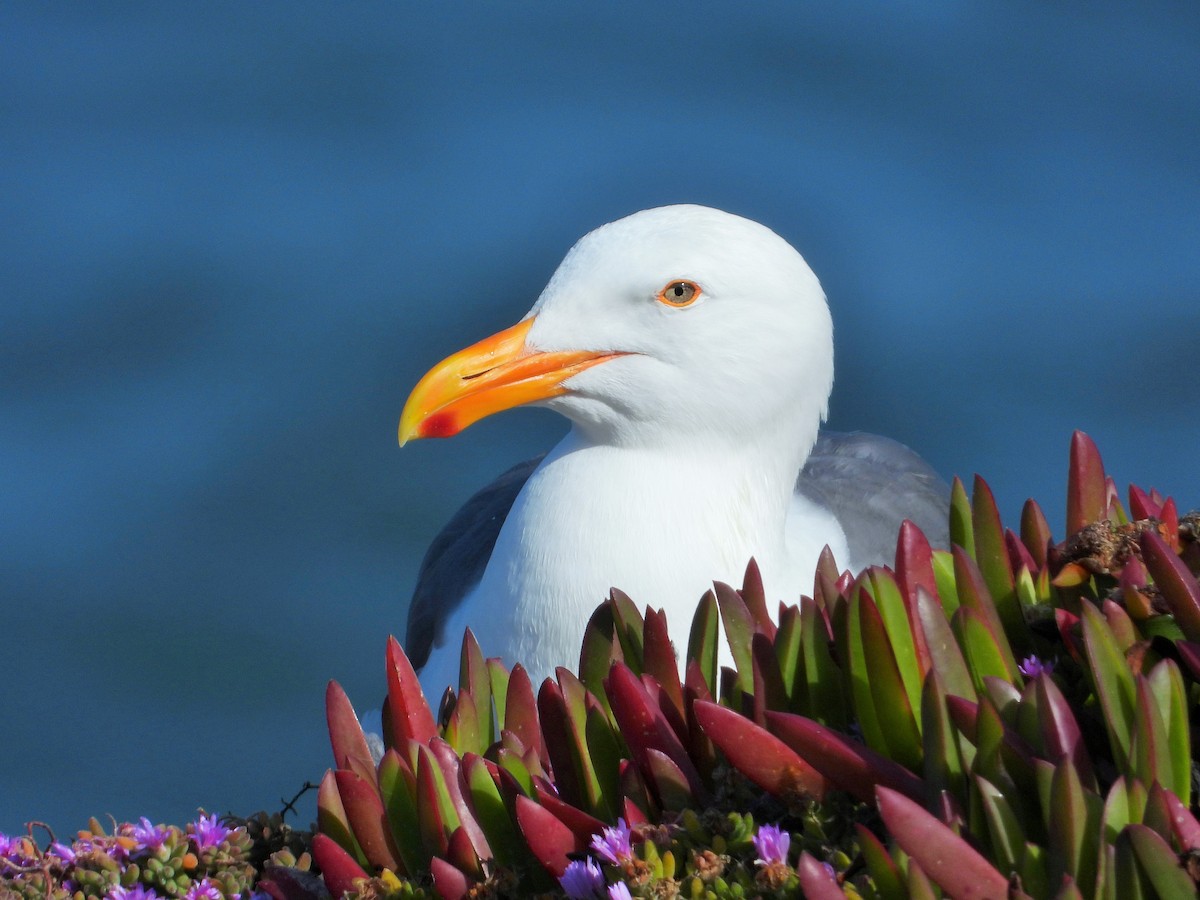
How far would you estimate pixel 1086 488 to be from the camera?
6.28ft

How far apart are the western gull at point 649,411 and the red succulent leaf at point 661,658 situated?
98cm

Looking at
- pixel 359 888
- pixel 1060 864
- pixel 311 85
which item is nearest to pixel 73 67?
pixel 311 85

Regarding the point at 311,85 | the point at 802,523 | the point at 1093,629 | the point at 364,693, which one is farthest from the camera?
the point at 311,85

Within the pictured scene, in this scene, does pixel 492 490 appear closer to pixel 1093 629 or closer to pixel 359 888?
pixel 359 888

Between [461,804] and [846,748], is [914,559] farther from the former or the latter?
[461,804]

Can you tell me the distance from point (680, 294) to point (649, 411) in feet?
0.73

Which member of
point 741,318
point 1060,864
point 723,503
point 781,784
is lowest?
point 1060,864

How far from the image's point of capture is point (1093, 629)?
1397 millimetres

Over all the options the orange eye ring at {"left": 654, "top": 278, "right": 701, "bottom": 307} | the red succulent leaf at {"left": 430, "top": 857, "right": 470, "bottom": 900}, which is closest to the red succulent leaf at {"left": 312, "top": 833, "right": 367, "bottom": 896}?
the red succulent leaf at {"left": 430, "top": 857, "right": 470, "bottom": 900}

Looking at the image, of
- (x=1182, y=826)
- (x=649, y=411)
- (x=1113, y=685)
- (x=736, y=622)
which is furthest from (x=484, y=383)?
(x=1182, y=826)

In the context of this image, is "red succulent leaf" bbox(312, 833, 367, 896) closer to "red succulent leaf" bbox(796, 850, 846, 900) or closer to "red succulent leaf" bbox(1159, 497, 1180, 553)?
"red succulent leaf" bbox(796, 850, 846, 900)

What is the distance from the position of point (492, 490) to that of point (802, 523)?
3.11 feet

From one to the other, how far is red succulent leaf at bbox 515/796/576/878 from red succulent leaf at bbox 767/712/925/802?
0.24 metres

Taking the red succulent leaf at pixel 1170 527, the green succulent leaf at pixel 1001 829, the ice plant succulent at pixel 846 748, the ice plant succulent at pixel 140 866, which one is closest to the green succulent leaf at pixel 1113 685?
the ice plant succulent at pixel 846 748
